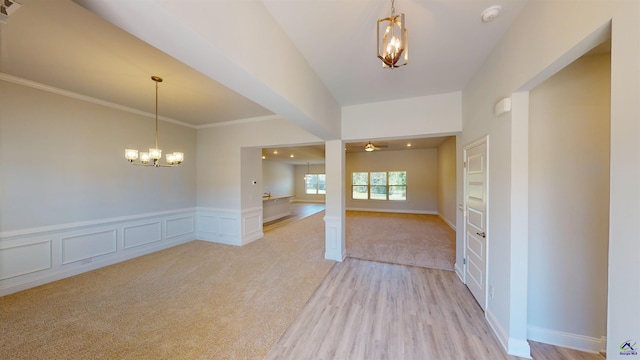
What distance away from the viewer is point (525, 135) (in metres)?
1.76

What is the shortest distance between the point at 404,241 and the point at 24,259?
260 inches

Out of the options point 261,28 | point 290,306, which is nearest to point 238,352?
point 290,306

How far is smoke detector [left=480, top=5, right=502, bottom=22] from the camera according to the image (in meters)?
1.66

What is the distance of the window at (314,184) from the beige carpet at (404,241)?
5840 mm

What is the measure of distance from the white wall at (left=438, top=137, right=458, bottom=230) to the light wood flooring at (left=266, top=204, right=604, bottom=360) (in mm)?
3978

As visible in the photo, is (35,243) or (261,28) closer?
(261,28)

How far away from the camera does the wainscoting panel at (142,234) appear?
3904 mm

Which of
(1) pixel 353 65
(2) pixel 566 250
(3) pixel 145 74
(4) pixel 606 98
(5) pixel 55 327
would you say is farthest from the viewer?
(3) pixel 145 74

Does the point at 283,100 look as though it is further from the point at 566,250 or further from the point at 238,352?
the point at 566,250

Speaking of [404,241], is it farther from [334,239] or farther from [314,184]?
[314,184]

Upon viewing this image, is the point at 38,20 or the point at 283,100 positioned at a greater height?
the point at 38,20

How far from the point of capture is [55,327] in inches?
83.7

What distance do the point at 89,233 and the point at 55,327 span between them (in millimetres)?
1841

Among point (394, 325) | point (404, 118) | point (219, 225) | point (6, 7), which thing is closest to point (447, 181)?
point (404, 118)
